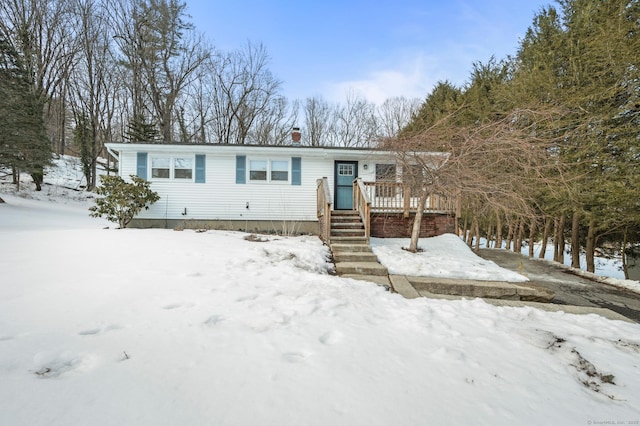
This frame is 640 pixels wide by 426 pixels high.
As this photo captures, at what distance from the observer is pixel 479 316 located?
3.20 metres

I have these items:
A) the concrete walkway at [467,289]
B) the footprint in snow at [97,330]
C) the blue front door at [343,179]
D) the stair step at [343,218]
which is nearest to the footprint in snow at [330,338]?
the footprint in snow at [97,330]

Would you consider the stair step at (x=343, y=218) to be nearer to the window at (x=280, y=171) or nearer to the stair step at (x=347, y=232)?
the stair step at (x=347, y=232)

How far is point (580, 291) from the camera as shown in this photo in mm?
6359

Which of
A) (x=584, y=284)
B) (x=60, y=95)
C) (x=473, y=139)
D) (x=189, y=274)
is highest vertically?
(x=60, y=95)

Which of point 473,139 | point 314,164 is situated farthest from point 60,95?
point 473,139

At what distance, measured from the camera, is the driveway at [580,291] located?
5395 mm

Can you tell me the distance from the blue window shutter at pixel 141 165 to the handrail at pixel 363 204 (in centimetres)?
760

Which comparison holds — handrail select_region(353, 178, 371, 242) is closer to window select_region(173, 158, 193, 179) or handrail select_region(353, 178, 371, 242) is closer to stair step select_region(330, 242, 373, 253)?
stair step select_region(330, 242, 373, 253)

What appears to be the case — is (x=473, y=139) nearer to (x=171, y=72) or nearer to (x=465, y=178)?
(x=465, y=178)

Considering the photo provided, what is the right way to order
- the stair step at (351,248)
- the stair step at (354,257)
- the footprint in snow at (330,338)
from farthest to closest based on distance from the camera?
the stair step at (351,248), the stair step at (354,257), the footprint in snow at (330,338)

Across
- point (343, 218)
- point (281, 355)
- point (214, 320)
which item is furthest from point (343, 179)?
point (281, 355)

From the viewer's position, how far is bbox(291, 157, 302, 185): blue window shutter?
34.4 feet

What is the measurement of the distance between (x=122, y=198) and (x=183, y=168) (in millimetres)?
2201

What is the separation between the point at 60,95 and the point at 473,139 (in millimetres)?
26746
